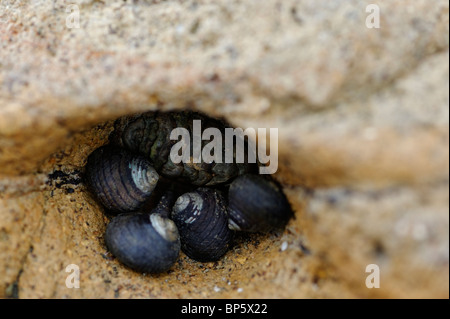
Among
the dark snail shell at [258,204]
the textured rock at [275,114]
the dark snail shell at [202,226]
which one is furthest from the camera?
the dark snail shell at [202,226]

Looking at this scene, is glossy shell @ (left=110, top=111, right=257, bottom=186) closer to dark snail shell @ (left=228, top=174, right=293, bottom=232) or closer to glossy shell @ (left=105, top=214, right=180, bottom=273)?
dark snail shell @ (left=228, top=174, right=293, bottom=232)

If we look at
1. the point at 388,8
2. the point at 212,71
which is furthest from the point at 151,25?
the point at 388,8

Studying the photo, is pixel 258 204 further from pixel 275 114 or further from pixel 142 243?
pixel 142 243

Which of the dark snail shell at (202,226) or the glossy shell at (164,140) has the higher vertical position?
the glossy shell at (164,140)

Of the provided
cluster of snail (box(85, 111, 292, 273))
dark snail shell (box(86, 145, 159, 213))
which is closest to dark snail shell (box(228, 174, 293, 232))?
cluster of snail (box(85, 111, 292, 273))

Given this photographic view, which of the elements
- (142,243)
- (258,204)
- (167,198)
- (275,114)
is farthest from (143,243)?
(275,114)

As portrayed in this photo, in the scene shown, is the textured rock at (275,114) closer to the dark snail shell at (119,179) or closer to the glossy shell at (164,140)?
the dark snail shell at (119,179)

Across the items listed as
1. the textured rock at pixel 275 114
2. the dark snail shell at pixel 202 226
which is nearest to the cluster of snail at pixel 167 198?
the dark snail shell at pixel 202 226
